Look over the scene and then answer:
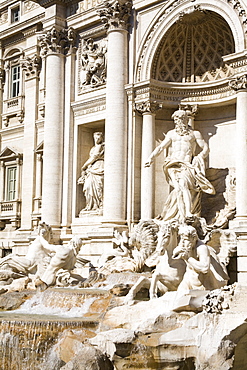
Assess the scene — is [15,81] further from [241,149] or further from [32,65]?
[241,149]

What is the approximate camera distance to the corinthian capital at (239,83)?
57.0 feet

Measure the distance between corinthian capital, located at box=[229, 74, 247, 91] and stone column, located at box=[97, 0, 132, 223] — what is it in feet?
13.4

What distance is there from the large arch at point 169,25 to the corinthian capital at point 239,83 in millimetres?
868

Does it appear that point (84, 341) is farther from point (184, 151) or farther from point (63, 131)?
point (63, 131)

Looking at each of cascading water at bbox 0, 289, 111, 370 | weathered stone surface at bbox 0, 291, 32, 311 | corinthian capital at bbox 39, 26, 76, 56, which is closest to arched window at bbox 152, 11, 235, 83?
corinthian capital at bbox 39, 26, 76, 56

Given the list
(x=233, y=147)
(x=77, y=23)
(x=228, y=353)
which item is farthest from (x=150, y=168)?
(x=228, y=353)

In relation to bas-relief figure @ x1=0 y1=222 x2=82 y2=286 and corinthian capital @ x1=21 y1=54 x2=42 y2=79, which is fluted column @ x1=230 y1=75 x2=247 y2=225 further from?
corinthian capital @ x1=21 y1=54 x2=42 y2=79

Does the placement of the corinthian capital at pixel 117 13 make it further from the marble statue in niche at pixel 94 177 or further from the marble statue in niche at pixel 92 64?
the marble statue in niche at pixel 94 177

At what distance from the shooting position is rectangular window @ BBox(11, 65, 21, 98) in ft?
88.9

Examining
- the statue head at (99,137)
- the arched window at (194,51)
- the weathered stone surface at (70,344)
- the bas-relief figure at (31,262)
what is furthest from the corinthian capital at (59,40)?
the weathered stone surface at (70,344)

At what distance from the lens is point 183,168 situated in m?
18.7

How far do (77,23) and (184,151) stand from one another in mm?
7189

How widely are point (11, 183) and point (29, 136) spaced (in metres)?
2.47

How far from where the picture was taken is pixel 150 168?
19703mm
